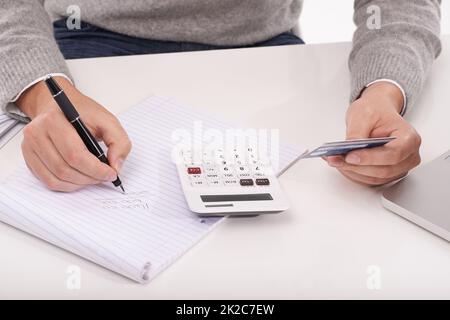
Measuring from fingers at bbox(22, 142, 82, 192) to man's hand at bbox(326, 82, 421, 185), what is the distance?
29 centimetres

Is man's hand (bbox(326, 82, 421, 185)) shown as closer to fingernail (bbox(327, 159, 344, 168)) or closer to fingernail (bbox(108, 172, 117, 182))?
fingernail (bbox(327, 159, 344, 168))

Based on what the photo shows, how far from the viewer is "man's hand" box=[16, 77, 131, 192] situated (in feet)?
2.31

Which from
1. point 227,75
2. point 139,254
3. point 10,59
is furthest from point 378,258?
point 10,59

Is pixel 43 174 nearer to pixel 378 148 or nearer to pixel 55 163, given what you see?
pixel 55 163

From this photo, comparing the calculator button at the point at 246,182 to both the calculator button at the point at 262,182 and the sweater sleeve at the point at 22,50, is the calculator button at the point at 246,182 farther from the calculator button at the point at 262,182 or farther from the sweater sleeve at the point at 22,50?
the sweater sleeve at the point at 22,50

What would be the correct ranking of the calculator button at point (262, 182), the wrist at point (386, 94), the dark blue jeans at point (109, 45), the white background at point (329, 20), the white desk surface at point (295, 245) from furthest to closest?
the white background at point (329, 20)
the dark blue jeans at point (109, 45)
the wrist at point (386, 94)
the calculator button at point (262, 182)
the white desk surface at point (295, 245)

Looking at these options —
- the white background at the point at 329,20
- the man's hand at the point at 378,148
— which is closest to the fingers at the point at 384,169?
the man's hand at the point at 378,148

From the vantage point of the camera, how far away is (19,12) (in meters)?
0.94

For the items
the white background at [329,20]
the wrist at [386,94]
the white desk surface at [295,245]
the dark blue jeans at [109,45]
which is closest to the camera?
the white desk surface at [295,245]

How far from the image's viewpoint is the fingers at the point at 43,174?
0.71 m

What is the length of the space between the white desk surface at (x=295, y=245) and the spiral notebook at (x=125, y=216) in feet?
0.04

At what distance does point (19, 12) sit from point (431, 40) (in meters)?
0.59

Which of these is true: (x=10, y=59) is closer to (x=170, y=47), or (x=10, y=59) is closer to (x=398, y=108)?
(x=170, y=47)

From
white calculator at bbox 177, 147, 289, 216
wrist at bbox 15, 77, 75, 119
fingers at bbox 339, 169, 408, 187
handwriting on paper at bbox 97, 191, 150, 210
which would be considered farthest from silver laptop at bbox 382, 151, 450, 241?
wrist at bbox 15, 77, 75, 119
